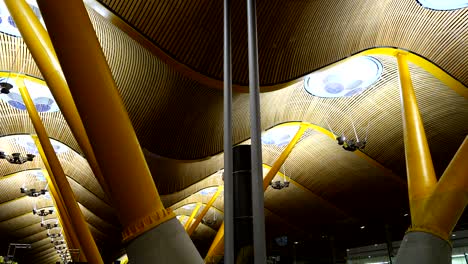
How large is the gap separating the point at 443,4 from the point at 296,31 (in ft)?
16.7

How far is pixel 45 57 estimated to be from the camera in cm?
892

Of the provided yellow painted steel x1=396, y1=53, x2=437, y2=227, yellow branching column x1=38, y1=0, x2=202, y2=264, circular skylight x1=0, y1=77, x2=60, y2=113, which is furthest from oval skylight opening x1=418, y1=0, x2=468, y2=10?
circular skylight x1=0, y1=77, x2=60, y2=113

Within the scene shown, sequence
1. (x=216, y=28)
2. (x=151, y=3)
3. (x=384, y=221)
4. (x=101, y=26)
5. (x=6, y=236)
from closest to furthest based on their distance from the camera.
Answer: (x=151, y=3) → (x=216, y=28) → (x=101, y=26) → (x=384, y=221) → (x=6, y=236)

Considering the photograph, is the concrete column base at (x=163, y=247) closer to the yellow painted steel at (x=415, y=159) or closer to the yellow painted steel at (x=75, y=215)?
the yellow painted steel at (x=415, y=159)

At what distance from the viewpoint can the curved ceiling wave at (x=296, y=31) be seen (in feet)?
35.3

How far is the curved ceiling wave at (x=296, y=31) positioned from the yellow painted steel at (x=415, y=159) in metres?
2.10

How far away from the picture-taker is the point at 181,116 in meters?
16.8

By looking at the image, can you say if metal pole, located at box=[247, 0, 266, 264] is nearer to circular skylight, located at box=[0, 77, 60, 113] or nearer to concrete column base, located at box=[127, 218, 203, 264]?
concrete column base, located at box=[127, 218, 203, 264]

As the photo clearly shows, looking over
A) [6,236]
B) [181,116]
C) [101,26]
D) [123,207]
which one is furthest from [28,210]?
[123,207]

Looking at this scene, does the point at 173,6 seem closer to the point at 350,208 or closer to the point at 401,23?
the point at 401,23

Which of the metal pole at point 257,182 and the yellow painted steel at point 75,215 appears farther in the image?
the yellow painted steel at point 75,215

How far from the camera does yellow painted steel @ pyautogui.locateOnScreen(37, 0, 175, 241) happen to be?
13.2 feet

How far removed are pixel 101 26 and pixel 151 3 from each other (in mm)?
3395

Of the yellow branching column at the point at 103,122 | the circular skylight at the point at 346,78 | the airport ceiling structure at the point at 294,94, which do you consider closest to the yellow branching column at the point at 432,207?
the airport ceiling structure at the point at 294,94
